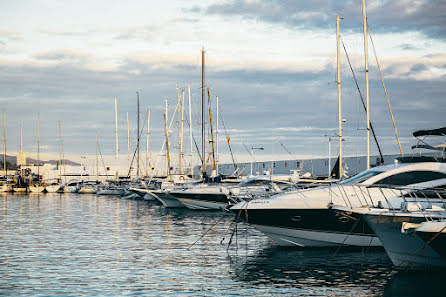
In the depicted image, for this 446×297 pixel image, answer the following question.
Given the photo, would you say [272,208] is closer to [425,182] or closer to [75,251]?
[425,182]

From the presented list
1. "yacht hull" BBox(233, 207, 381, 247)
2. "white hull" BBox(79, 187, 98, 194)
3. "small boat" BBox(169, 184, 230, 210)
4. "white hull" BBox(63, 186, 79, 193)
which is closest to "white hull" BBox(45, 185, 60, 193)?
"white hull" BBox(63, 186, 79, 193)

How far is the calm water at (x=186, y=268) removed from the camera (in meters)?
19.3

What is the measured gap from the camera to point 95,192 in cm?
11862

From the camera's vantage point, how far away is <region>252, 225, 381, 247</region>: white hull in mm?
26734

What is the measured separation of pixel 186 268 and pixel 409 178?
1034 centimetres

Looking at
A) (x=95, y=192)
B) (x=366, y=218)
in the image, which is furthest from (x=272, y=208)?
(x=95, y=192)

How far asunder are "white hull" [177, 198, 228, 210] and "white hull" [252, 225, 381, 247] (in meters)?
23.3

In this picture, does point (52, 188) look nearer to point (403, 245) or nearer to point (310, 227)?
point (310, 227)

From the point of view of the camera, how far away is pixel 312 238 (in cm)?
2712

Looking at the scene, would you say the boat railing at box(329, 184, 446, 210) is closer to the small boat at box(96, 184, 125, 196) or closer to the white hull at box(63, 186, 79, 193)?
the small boat at box(96, 184, 125, 196)

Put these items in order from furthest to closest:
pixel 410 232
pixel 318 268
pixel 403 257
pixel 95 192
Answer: pixel 95 192 → pixel 318 268 → pixel 403 257 → pixel 410 232

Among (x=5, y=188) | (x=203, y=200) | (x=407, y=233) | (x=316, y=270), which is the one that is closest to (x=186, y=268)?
(x=316, y=270)

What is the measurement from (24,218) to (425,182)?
109ft

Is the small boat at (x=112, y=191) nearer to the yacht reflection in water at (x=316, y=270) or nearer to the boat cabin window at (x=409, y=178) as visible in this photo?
the yacht reflection in water at (x=316, y=270)
